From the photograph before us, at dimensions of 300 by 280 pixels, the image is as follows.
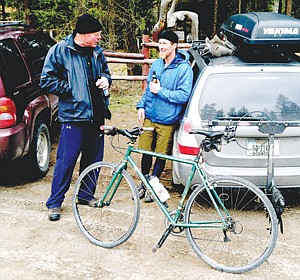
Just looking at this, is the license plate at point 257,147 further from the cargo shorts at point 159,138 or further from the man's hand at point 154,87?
the man's hand at point 154,87

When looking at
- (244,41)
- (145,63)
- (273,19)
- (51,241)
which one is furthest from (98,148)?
(145,63)

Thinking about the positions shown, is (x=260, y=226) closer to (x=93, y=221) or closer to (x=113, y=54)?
(x=93, y=221)

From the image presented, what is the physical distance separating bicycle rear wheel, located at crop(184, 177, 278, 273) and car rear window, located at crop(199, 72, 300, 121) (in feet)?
2.77

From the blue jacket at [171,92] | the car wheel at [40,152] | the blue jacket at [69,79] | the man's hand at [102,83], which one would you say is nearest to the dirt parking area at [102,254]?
the car wheel at [40,152]

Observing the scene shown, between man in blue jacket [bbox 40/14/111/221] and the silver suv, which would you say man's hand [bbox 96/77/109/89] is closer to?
man in blue jacket [bbox 40/14/111/221]

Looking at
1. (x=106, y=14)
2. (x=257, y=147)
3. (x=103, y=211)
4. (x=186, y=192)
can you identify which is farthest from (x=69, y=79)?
(x=106, y=14)

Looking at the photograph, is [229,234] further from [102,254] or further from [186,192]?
[102,254]

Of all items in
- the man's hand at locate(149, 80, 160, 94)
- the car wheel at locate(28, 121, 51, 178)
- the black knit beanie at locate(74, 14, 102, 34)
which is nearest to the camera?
the black knit beanie at locate(74, 14, 102, 34)

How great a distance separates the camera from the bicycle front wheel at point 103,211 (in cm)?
421

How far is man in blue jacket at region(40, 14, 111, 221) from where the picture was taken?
4.50 metres

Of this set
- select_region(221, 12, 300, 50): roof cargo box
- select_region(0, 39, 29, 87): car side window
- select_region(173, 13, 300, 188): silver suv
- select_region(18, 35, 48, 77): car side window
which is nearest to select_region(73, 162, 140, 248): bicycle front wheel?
select_region(173, 13, 300, 188): silver suv

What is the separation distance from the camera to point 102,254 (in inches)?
163

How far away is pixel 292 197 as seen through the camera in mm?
5535

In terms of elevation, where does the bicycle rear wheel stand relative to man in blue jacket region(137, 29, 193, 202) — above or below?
below
